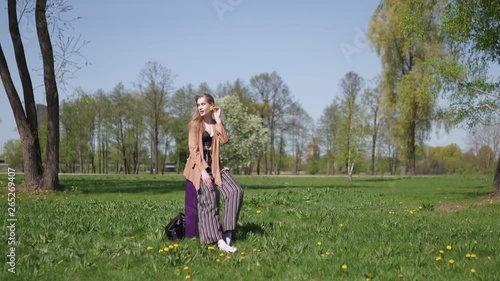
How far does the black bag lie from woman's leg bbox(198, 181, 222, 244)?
345 millimetres

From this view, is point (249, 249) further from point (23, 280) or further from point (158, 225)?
point (23, 280)

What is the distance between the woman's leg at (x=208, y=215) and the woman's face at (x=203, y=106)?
112 cm

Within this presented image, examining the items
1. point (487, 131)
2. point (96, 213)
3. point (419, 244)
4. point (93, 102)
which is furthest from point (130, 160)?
point (419, 244)

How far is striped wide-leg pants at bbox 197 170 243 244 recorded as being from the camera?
6461 mm

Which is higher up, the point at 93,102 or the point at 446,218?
the point at 93,102

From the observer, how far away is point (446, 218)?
10586 millimetres

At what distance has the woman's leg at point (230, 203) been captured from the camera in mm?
6562

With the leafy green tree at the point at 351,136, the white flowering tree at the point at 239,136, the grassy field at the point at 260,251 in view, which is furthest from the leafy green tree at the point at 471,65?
the white flowering tree at the point at 239,136

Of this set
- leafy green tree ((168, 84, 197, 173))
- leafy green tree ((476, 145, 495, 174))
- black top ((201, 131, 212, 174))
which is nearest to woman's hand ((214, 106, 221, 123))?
black top ((201, 131, 212, 174))

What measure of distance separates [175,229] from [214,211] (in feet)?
2.34

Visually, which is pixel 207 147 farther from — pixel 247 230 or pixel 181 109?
pixel 181 109

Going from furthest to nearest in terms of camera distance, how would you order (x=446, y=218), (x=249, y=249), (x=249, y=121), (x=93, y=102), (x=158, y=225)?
(x=93, y=102), (x=249, y=121), (x=446, y=218), (x=158, y=225), (x=249, y=249)

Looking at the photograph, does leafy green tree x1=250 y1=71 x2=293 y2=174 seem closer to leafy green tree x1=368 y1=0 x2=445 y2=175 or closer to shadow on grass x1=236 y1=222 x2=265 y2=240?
leafy green tree x1=368 y1=0 x2=445 y2=175

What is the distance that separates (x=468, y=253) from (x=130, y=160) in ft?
220
